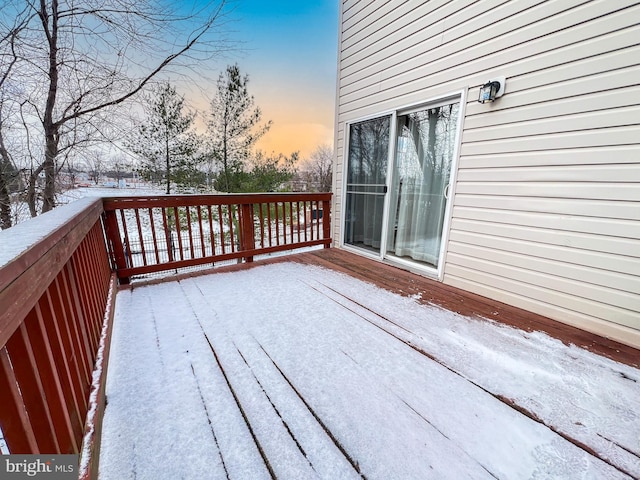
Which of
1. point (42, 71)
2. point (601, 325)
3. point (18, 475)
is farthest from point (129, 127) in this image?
point (601, 325)

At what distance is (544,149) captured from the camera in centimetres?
192

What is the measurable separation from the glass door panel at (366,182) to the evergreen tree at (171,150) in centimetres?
689

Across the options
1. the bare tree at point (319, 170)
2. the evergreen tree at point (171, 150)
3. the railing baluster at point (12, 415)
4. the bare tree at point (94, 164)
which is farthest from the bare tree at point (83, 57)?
the bare tree at point (319, 170)

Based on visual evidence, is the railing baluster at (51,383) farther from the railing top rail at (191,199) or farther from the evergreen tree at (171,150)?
the evergreen tree at (171,150)

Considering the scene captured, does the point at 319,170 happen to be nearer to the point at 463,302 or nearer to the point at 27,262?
the point at 463,302

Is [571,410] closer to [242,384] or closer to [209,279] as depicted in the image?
[242,384]

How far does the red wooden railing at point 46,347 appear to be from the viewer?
543 mm

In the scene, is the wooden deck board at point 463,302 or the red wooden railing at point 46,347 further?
the wooden deck board at point 463,302

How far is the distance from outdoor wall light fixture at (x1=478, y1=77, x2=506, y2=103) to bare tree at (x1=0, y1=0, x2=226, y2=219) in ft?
10.2

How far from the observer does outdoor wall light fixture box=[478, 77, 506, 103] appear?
207 centimetres

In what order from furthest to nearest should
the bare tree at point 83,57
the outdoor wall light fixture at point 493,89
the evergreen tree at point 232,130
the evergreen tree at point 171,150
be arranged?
the evergreen tree at point 232,130 → the evergreen tree at point 171,150 → the bare tree at point 83,57 → the outdoor wall light fixture at point 493,89

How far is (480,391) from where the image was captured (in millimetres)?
1263

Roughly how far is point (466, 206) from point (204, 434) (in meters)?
2.46

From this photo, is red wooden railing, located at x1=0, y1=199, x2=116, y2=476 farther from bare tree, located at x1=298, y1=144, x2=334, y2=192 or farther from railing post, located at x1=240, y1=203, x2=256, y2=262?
bare tree, located at x1=298, y1=144, x2=334, y2=192
